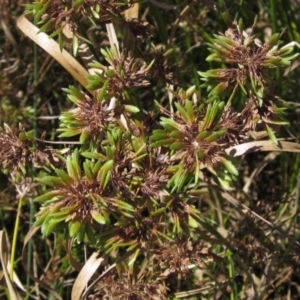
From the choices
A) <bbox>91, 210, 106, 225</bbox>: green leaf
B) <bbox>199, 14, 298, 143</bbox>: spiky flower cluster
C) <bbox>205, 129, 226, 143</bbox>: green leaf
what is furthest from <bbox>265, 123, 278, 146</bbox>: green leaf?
<bbox>91, 210, 106, 225</bbox>: green leaf

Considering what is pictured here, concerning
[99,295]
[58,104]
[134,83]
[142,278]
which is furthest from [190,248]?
[58,104]

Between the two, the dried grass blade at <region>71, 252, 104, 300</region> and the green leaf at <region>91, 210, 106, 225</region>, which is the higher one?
the green leaf at <region>91, 210, 106, 225</region>

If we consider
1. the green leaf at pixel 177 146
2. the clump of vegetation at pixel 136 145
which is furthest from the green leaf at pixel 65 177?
the green leaf at pixel 177 146

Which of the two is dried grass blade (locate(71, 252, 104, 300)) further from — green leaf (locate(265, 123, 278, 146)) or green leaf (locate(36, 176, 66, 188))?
green leaf (locate(265, 123, 278, 146))

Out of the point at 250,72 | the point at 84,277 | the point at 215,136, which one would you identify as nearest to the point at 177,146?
the point at 215,136

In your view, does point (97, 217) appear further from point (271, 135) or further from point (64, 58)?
point (64, 58)

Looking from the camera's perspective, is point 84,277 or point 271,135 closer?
point 271,135

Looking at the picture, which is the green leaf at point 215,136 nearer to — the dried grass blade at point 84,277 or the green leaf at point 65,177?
the green leaf at point 65,177

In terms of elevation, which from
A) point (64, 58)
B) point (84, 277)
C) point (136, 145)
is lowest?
point (84, 277)

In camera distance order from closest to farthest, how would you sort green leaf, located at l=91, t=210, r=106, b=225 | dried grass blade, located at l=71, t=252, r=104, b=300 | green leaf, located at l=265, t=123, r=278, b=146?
1. green leaf, located at l=91, t=210, r=106, b=225
2. green leaf, located at l=265, t=123, r=278, b=146
3. dried grass blade, located at l=71, t=252, r=104, b=300

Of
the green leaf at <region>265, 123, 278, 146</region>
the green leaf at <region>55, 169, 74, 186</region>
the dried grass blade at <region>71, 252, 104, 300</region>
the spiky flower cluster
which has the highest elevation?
the green leaf at <region>55, 169, 74, 186</region>

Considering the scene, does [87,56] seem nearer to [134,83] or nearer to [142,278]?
[134,83]

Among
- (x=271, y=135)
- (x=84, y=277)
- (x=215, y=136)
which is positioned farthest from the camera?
(x=84, y=277)
